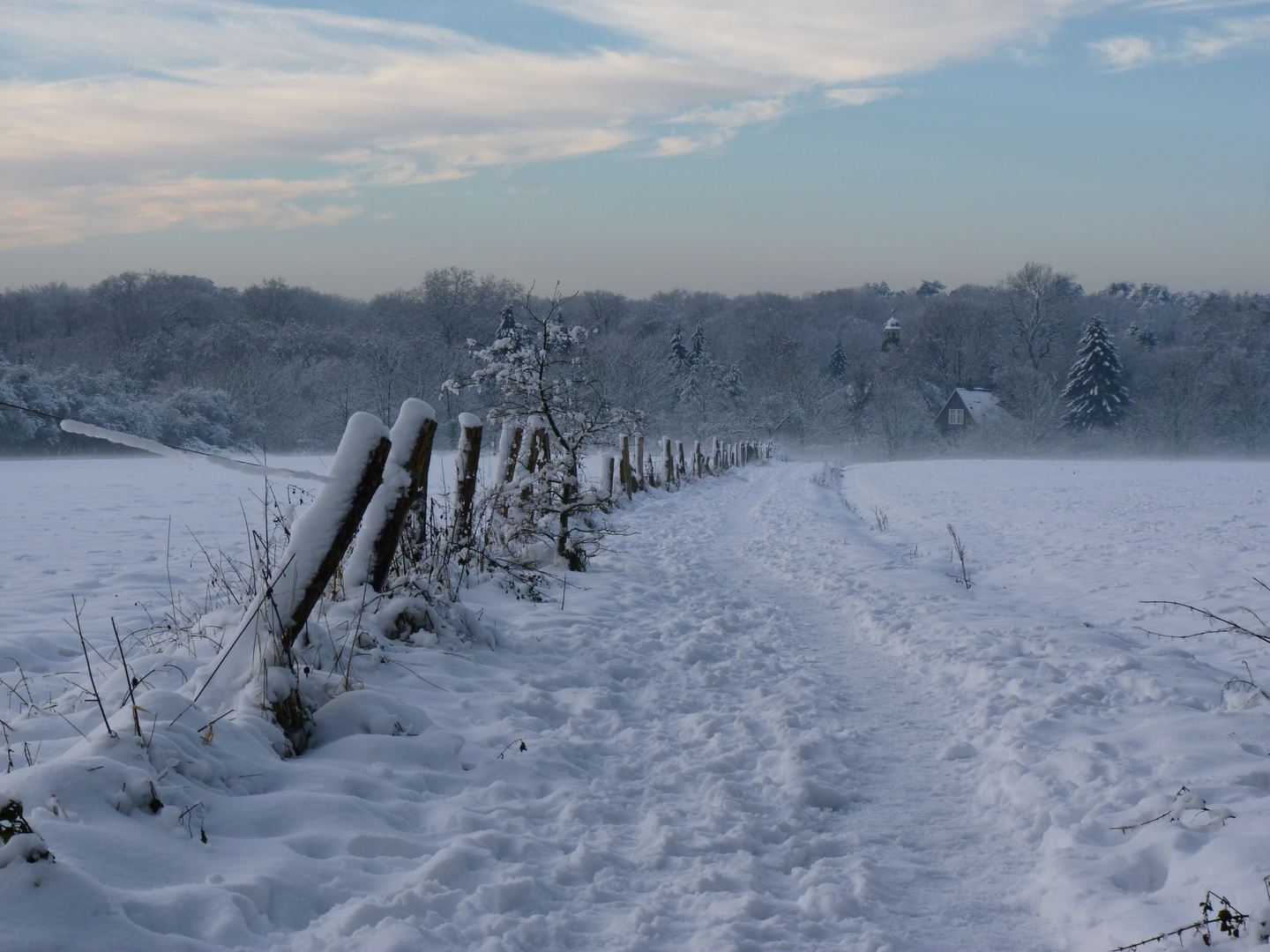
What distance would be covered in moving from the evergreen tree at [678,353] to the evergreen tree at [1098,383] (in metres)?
31.1

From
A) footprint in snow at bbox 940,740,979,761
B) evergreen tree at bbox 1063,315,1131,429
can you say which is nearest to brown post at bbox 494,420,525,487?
footprint in snow at bbox 940,740,979,761

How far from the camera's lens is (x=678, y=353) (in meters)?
71.9

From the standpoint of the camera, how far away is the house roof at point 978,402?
205 feet

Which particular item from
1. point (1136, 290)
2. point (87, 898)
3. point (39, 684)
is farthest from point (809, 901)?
point (1136, 290)

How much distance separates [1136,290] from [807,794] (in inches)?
4178

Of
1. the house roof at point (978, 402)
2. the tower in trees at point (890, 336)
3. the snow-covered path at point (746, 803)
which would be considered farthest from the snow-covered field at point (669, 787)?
the tower in trees at point (890, 336)

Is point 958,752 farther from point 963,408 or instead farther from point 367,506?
point 963,408

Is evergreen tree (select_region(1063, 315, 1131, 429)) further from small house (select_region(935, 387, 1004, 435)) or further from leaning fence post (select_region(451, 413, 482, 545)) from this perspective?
leaning fence post (select_region(451, 413, 482, 545))

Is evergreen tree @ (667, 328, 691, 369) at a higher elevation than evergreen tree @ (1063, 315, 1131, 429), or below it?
higher

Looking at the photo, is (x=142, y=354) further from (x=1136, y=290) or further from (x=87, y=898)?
(x=1136, y=290)

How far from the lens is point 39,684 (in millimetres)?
4281

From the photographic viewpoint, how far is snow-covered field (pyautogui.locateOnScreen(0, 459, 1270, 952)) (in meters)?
2.34

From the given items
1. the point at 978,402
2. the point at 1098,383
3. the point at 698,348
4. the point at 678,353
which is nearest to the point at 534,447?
the point at 1098,383

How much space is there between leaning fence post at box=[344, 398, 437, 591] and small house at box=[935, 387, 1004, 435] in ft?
210
